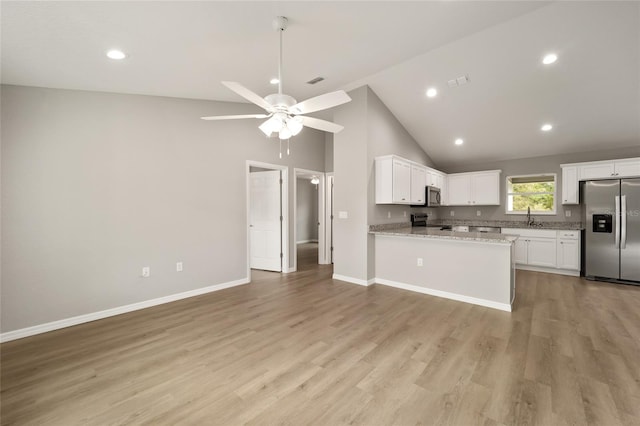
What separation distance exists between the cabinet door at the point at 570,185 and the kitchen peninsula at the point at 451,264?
2789mm

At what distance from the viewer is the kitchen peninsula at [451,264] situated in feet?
11.4

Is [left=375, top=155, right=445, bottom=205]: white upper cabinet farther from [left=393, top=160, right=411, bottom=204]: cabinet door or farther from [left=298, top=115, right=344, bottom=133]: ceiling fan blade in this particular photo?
[left=298, top=115, right=344, bottom=133]: ceiling fan blade

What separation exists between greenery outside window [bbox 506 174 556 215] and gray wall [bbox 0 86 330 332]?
6.16 meters

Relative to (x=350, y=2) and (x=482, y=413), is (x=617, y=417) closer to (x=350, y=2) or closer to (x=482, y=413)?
(x=482, y=413)

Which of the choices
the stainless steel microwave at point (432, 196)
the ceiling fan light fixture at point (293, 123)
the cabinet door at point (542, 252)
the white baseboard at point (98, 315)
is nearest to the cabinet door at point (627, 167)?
the cabinet door at point (542, 252)

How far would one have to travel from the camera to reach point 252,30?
246cm

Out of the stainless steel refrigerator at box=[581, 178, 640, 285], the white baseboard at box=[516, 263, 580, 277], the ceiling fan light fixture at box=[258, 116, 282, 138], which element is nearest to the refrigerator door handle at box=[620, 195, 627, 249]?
the stainless steel refrigerator at box=[581, 178, 640, 285]

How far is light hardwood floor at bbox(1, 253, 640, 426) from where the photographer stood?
1736 millimetres

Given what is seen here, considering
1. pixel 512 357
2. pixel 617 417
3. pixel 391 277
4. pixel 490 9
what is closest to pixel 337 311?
pixel 391 277

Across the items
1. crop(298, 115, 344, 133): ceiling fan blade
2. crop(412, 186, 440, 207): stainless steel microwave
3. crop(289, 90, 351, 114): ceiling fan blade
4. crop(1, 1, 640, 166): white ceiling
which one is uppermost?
crop(1, 1, 640, 166): white ceiling

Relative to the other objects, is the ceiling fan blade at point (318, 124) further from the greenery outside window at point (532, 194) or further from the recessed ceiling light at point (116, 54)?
the greenery outside window at point (532, 194)

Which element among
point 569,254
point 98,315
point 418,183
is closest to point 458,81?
point 418,183

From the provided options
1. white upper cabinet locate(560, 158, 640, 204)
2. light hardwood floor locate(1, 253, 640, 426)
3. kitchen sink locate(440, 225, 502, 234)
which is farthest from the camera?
kitchen sink locate(440, 225, 502, 234)

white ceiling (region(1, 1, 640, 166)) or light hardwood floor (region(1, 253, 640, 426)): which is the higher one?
white ceiling (region(1, 1, 640, 166))
